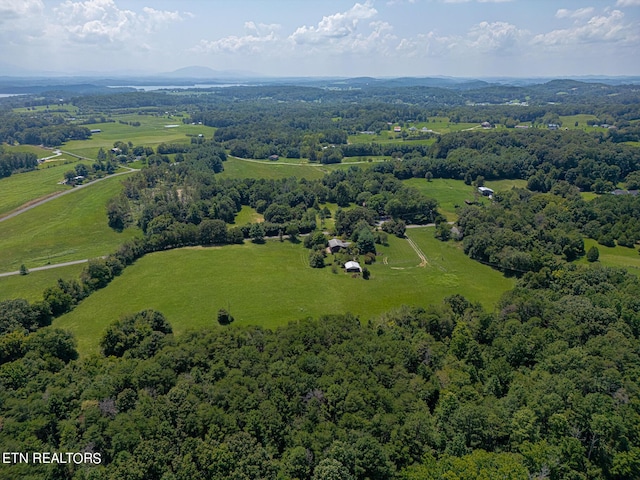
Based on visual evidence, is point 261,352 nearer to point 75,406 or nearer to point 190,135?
point 75,406

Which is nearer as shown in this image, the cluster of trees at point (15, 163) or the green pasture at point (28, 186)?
the green pasture at point (28, 186)

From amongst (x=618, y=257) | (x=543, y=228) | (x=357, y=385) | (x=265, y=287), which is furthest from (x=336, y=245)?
(x=618, y=257)

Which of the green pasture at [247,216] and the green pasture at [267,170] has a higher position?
the green pasture at [267,170]

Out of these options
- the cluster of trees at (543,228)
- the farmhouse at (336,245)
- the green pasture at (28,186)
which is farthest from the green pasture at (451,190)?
the green pasture at (28,186)

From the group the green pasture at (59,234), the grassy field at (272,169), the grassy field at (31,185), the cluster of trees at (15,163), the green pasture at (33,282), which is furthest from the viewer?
the grassy field at (272,169)

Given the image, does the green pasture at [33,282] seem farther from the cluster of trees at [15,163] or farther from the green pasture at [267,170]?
the cluster of trees at [15,163]

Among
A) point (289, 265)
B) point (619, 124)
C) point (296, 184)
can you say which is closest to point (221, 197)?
point (296, 184)
